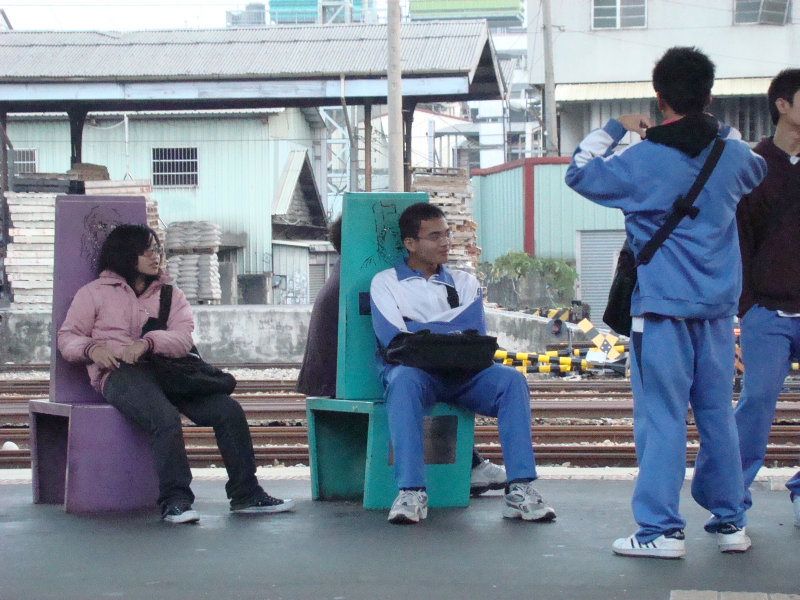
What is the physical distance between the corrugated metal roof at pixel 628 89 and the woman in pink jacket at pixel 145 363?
30019 mm

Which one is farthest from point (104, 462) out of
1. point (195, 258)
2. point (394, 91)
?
point (195, 258)

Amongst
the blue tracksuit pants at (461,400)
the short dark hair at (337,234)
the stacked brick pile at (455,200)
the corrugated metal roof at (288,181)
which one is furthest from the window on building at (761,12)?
the blue tracksuit pants at (461,400)

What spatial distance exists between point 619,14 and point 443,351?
32.3 m


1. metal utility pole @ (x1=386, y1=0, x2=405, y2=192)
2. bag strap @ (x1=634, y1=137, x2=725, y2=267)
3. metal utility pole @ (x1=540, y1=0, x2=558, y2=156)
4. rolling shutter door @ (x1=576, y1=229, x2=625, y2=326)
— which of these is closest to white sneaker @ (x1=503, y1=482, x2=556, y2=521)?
bag strap @ (x1=634, y1=137, x2=725, y2=267)

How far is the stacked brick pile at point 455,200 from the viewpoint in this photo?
69.3 ft

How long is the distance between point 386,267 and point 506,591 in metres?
2.38

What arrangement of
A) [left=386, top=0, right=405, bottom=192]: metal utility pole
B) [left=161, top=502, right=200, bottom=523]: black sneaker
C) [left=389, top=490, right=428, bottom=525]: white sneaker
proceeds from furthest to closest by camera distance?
[left=386, top=0, right=405, bottom=192]: metal utility pole → [left=161, top=502, right=200, bottom=523]: black sneaker → [left=389, top=490, right=428, bottom=525]: white sneaker

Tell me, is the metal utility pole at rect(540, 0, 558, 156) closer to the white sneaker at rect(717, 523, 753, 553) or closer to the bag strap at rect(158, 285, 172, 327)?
the bag strap at rect(158, 285, 172, 327)

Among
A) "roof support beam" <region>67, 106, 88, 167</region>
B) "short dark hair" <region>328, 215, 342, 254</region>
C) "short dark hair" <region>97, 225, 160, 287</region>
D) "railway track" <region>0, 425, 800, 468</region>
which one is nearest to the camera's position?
Answer: "short dark hair" <region>97, 225, 160, 287</region>

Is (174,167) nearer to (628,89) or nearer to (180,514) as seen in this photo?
(628,89)

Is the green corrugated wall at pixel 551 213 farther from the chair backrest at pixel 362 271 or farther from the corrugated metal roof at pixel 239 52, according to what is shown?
the chair backrest at pixel 362 271

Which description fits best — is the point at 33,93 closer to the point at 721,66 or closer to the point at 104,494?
the point at 104,494

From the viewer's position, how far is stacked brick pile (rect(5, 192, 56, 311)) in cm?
2169

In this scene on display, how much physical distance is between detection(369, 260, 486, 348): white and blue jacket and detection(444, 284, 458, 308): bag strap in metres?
0.02
